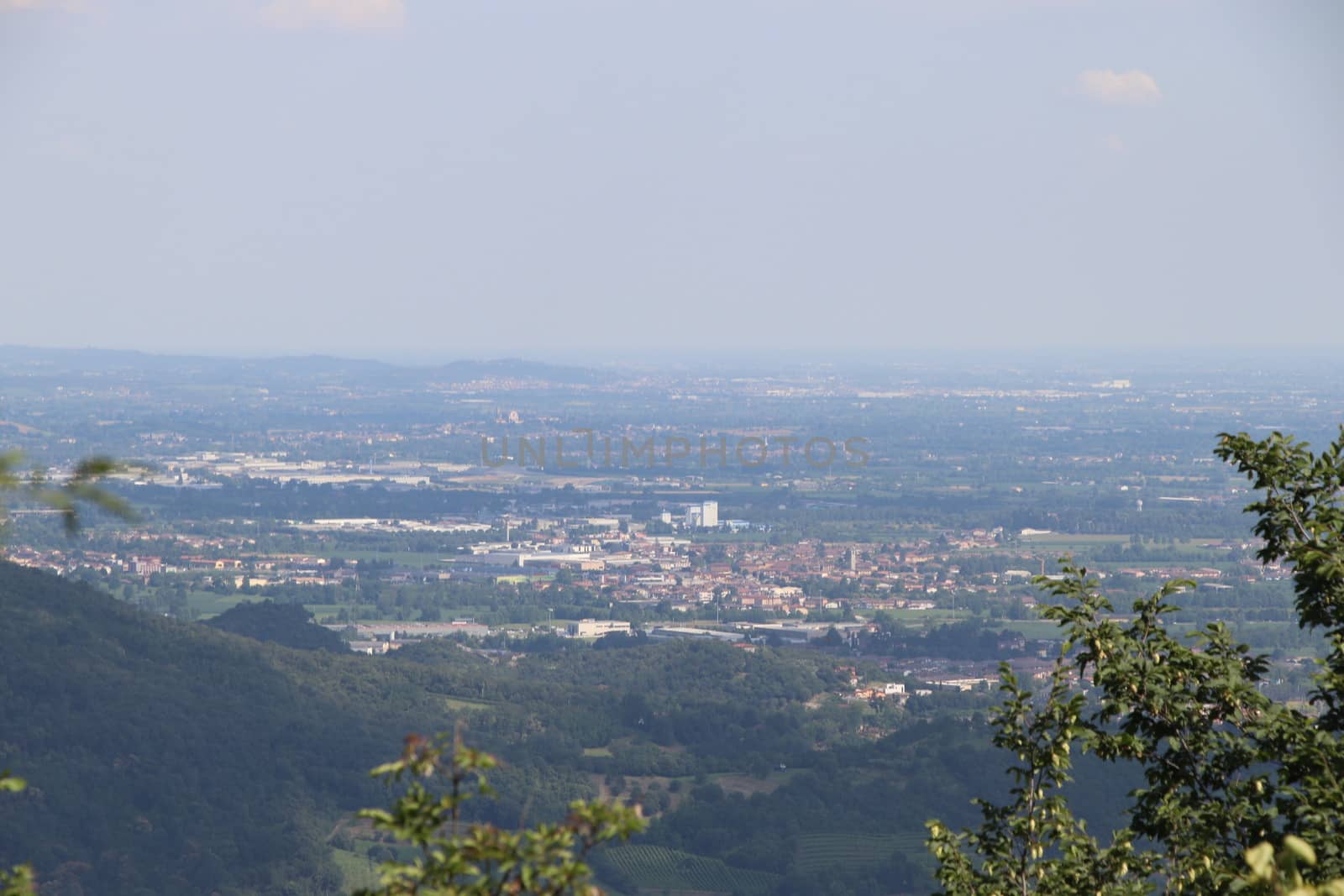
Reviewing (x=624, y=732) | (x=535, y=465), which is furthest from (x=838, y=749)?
(x=535, y=465)

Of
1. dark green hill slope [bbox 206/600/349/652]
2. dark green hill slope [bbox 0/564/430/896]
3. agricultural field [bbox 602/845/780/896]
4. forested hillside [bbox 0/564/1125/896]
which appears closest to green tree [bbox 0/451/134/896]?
forested hillside [bbox 0/564/1125/896]

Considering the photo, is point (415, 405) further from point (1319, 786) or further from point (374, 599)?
point (1319, 786)

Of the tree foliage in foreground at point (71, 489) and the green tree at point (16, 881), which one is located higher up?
the tree foliage in foreground at point (71, 489)

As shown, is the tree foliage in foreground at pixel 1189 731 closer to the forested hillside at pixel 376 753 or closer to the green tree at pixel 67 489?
the green tree at pixel 67 489

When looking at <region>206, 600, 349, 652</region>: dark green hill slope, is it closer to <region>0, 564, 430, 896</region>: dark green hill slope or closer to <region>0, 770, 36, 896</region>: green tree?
<region>0, 564, 430, 896</region>: dark green hill slope

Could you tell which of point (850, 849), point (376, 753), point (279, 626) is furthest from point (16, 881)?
point (279, 626)

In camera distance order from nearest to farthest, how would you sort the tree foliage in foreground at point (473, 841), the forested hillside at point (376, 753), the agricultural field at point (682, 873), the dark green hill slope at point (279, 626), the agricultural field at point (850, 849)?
the tree foliage in foreground at point (473, 841), the agricultural field at point (682, 873), the forested hillside at point (376, 753), the agricultural field at point (850, 849), the dark green hill slope at point (279, 626)

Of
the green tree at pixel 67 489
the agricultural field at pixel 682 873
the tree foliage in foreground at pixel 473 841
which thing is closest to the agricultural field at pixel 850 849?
→ the agricultural field at pixel 682 873
